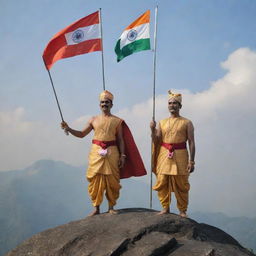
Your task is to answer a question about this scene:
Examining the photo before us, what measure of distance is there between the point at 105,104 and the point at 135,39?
7.54 ft

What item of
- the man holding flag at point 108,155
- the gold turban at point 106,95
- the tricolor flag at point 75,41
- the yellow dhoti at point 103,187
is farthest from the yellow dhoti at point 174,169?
the tricolor flag at point 75,41

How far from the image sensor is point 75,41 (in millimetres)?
8867

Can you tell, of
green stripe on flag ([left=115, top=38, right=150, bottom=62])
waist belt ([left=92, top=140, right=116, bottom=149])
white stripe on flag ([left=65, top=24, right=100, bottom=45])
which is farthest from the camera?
green stripe on flag ([left=115, top=38, right=150, bottom=62])

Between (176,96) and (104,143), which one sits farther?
(176,96)

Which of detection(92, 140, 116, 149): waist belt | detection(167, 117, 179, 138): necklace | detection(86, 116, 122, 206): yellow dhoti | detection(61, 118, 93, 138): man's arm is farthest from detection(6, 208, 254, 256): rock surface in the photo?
detection(61, 118, 93, 138): man's arm

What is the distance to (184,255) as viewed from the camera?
5672mm

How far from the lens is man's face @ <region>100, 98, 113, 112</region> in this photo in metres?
8.12

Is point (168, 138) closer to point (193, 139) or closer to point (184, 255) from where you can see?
point (193, 139)

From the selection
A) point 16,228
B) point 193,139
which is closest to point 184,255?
point 193,139

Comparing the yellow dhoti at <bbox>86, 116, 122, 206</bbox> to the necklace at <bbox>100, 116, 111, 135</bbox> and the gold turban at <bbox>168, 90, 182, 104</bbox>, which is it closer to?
the necklace at <bbox>100, 116, 111, 135</bbox>

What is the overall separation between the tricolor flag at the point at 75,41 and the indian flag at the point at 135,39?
2.04 ft

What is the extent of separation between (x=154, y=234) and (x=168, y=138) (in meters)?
2.50

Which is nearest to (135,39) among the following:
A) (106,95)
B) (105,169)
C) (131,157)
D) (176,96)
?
(106,95)

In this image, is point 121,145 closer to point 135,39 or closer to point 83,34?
point 135,39
